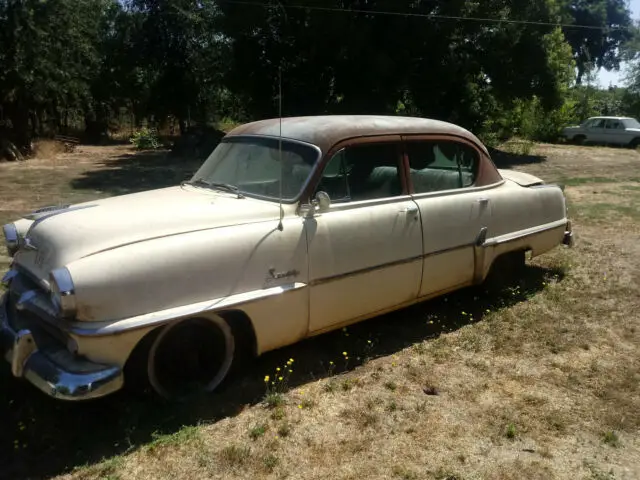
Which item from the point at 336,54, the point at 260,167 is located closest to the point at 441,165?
the point at 260,167

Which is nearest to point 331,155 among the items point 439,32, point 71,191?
point 71,191

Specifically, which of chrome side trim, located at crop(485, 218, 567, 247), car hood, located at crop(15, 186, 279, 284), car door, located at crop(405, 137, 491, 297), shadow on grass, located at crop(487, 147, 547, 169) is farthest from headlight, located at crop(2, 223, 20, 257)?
shadow on grass, located at crop(487, 147, 547, 169)

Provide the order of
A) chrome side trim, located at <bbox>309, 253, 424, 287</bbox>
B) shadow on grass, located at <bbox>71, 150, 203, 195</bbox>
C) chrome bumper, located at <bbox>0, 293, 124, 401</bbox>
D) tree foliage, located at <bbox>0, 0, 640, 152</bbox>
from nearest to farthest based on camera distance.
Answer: chrome bumper, located at <bbox>0, 293, 124, 401</bbox> < chrome side trim, located at <bbox>309, 253, 424, 287</bbox> < shadow on grass, located at <bbox>71, 150, 203, 195</bbox> < tree foliage, located at <bbox>0, 0, 640, 152</bbox>

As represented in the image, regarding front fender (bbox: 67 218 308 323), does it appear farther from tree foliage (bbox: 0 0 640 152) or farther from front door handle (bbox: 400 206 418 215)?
tree foliage (bbox: 0 0 640 152)

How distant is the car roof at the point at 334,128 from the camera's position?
3887 mm

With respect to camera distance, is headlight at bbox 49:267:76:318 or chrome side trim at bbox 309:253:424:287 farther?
chrome side trim at bbox 309:253:424:287

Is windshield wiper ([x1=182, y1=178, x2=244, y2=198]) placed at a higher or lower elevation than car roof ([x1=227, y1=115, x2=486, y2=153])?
lower

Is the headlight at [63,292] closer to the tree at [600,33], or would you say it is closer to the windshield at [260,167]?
the windshield at [260,167]

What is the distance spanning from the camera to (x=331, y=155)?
12.5ft

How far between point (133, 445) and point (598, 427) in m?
2.55

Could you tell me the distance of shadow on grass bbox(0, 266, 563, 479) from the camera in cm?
287

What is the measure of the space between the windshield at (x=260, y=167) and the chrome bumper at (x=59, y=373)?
1.53m

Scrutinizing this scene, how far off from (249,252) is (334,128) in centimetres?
118

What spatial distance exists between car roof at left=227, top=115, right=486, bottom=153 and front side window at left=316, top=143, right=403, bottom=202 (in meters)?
0.10
